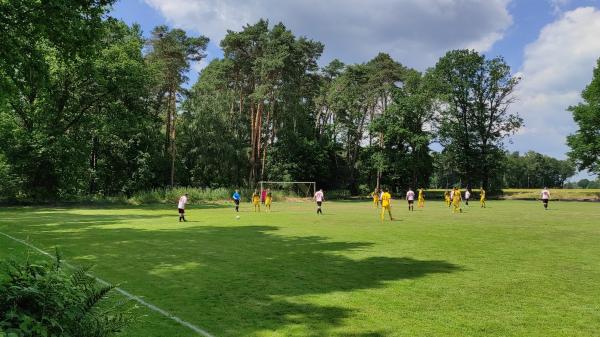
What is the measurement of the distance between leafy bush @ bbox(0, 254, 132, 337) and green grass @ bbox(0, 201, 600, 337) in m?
0.73

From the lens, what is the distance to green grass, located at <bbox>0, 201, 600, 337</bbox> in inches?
261

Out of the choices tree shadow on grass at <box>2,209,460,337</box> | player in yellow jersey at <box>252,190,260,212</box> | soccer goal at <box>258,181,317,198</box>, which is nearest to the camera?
tree shadow on grass at <box>2,209,460,337</box>

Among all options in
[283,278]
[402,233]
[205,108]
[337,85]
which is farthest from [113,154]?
[283,278]

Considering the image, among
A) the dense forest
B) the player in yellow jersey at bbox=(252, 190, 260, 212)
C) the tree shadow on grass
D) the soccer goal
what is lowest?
the tree shadow on grass

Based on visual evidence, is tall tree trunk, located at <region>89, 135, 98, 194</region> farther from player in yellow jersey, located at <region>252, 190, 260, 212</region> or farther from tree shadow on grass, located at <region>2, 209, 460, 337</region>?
tree shadow on grass, located at <region>2, 209, 460, 337</region>

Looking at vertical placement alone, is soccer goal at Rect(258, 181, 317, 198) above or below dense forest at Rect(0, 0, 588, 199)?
below

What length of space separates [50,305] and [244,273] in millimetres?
7238

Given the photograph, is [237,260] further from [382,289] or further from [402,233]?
[402,233]

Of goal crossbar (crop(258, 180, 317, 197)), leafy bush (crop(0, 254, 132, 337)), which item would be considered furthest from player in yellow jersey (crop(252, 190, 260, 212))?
leafy bush (crop(0, 254, 132, 337))

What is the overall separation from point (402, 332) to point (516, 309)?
2505 millimetres

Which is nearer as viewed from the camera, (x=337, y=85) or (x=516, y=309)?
(x=516, y=309)

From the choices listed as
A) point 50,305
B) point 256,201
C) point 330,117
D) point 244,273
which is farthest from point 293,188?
point 50,305

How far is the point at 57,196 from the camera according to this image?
41.7m

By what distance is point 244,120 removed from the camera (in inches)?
2675
